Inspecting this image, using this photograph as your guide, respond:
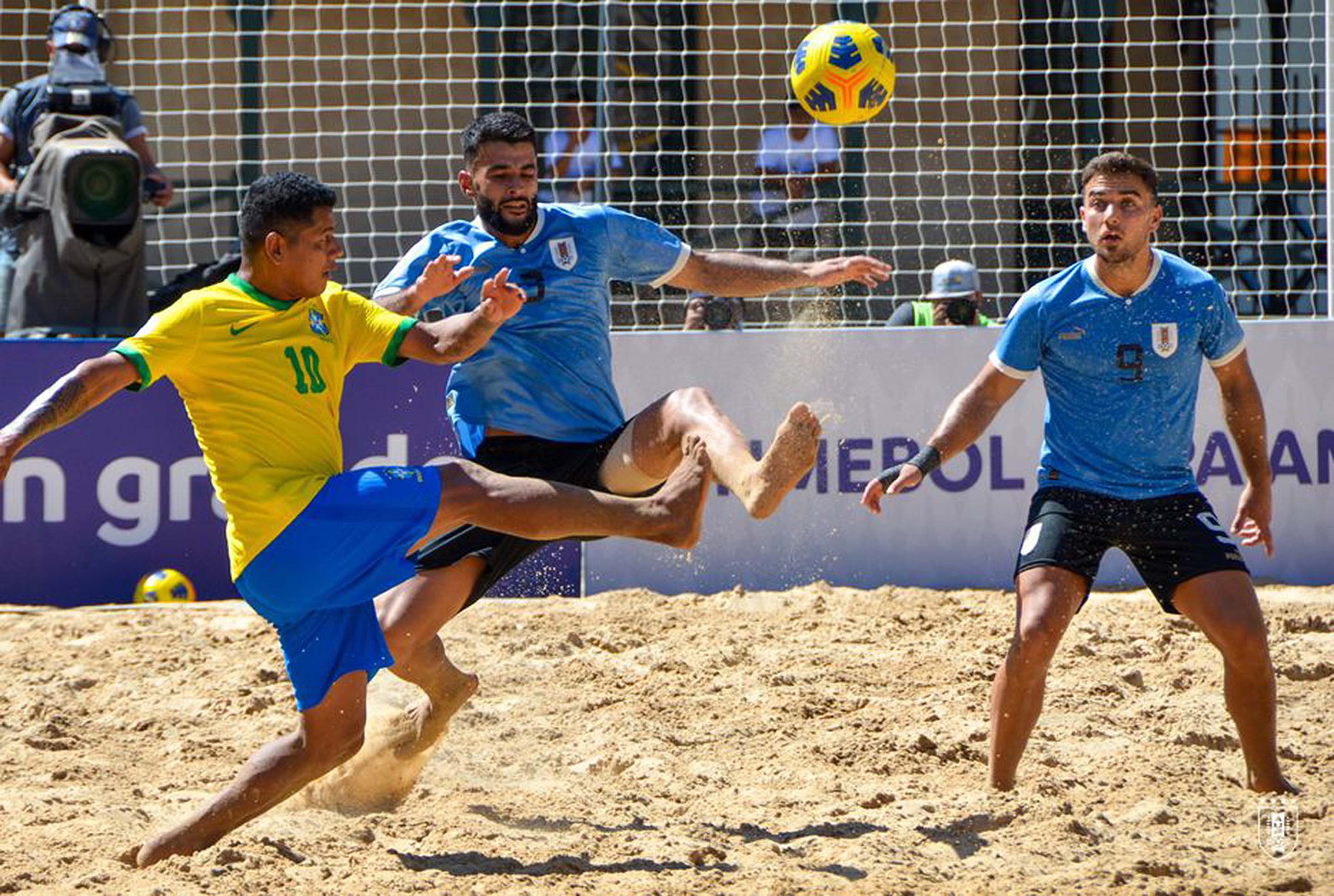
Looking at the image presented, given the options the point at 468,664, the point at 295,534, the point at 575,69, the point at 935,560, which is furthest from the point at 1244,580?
the point at 575,69

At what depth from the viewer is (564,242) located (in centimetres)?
550

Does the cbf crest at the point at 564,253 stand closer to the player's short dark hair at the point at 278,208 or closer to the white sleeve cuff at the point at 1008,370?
the player's short dark hair at the point at 278,208

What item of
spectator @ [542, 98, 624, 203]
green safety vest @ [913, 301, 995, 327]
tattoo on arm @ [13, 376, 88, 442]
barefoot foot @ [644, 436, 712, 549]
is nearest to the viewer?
tattoo on arm @ [13, 376, 88, 442]

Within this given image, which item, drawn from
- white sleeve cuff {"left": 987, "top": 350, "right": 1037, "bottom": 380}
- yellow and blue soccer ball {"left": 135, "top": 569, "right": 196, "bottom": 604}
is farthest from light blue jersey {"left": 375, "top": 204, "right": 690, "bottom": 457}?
yellow and blue soccer ball {"left": 135, "top": 569, "right": 196, "bottom": 604}

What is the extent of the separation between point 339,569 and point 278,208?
0.90 m

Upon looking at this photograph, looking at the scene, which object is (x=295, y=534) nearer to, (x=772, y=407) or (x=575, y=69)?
(x=772, y=407)

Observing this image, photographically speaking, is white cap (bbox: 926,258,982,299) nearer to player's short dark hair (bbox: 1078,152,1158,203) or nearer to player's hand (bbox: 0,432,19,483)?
player's short dark hair (bbox: 1078,152,1158,203)

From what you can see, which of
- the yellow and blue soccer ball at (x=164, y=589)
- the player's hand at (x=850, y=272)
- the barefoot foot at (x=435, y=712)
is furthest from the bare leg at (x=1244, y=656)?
the yellow and blue soccer ball at (x=164, y=589)

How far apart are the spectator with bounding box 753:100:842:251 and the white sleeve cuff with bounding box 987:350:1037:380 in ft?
13.7

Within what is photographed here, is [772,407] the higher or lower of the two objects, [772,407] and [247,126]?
the lower

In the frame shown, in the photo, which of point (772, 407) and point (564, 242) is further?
point (772, 407)

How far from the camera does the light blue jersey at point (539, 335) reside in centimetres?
541

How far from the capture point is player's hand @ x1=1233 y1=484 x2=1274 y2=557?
202 inches

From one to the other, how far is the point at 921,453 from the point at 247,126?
6.84 meters
